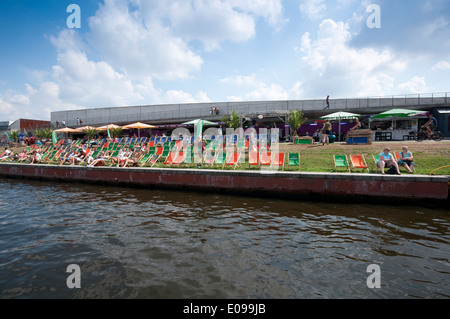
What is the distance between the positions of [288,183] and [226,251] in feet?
14.4

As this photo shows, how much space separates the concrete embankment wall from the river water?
488 millimetres

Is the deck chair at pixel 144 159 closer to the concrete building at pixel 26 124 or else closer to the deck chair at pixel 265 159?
the deck chair at pixel 265 159

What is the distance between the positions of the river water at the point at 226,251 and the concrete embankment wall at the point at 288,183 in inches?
19.2

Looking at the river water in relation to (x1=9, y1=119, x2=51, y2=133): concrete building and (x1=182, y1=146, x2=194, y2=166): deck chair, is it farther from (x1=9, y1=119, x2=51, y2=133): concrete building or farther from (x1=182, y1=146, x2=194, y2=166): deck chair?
(x1=9, y1=119, x2=51, y2=133): concrete building

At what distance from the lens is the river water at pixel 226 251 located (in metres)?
3.36

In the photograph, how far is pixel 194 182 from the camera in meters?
9.37

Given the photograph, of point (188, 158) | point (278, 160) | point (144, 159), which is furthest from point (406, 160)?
point (144, 159)

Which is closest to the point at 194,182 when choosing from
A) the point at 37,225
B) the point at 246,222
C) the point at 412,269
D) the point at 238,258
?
the point at 246,222

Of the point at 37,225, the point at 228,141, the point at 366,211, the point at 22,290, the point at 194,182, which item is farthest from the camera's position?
the point at 228,141

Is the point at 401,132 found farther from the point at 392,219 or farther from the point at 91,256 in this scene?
the point at 91,256

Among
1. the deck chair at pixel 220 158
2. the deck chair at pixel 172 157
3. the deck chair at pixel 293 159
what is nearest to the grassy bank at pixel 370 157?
the deck chair at pixel 293 159

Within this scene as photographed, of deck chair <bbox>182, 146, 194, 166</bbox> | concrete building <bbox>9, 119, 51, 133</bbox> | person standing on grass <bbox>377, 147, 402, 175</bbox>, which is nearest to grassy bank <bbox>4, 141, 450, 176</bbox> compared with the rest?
deck chair <bbox>182, 146, 194, 166</bbox>

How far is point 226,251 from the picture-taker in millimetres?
4375
